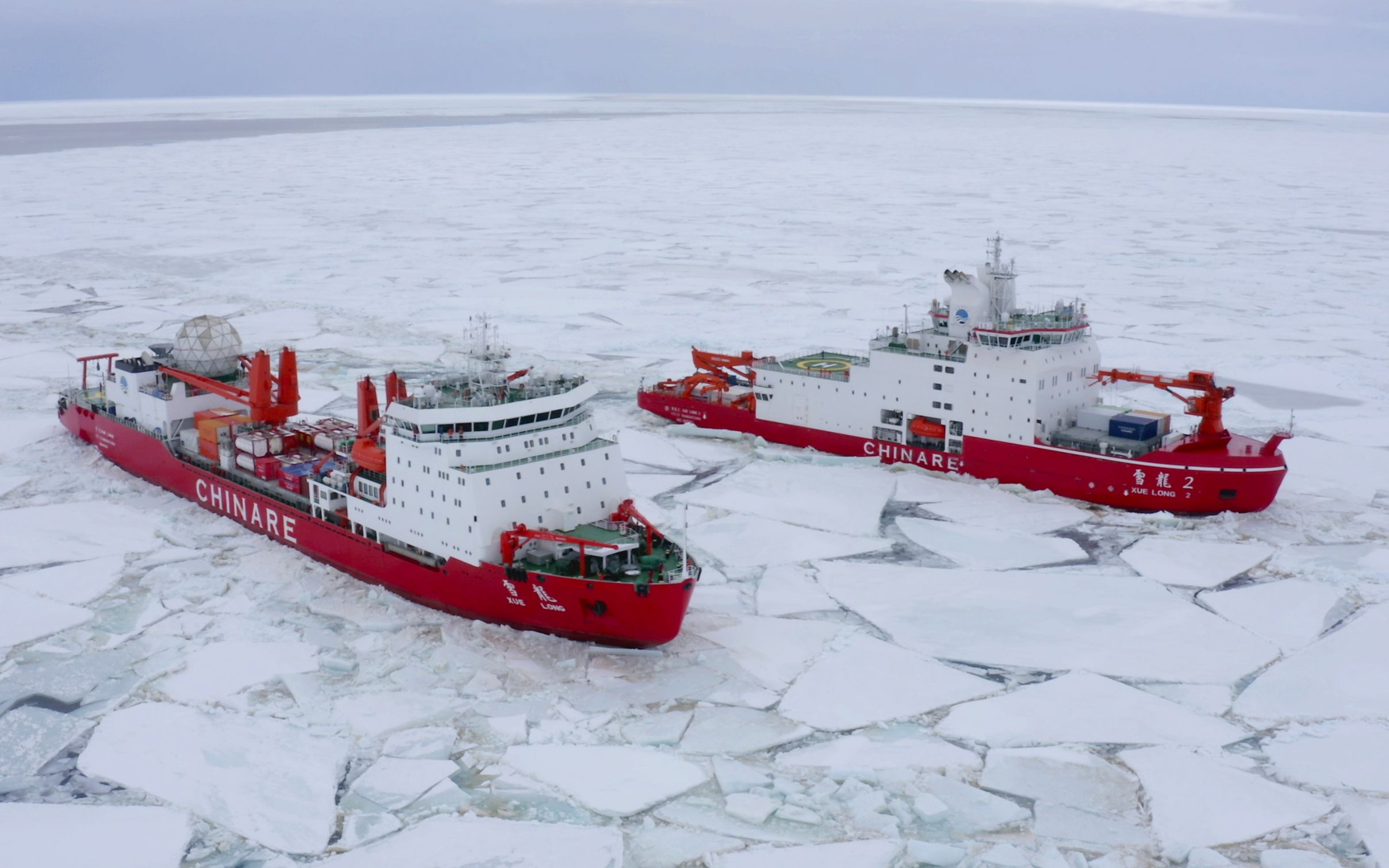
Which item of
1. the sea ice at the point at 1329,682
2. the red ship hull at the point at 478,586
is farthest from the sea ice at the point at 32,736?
the sea ice at the point at 1329,682

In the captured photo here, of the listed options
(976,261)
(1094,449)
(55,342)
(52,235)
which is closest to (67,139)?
(52,235)

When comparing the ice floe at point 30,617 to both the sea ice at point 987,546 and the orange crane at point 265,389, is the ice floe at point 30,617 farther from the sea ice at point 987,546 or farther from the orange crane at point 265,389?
the sea ice at point 987,546

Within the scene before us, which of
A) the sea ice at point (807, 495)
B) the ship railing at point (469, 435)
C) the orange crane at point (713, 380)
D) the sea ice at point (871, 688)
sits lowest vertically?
the sea ice at point (871, 688)

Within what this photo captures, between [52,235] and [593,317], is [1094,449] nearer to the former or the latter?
[593,317]

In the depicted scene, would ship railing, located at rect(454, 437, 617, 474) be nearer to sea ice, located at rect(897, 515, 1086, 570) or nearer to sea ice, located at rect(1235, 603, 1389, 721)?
sea ice, located at rect(897, 515, 1086, 570)

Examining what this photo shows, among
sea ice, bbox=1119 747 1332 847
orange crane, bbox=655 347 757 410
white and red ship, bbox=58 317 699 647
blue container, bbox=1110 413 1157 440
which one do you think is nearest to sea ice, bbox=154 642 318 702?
white and red ship, bbox=58 317 699 647
